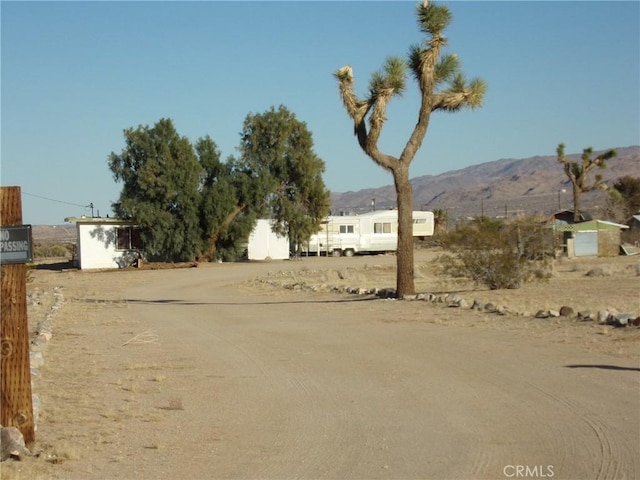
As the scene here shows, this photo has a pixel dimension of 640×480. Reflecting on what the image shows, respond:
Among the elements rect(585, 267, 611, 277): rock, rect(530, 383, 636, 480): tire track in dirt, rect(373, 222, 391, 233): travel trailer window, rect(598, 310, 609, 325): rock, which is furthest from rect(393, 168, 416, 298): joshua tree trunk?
rect(373, 222, 391, 233): travel trailer window

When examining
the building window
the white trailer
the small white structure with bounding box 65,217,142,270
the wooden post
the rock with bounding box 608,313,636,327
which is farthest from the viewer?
the white trailer

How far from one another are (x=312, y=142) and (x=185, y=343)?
35.1m

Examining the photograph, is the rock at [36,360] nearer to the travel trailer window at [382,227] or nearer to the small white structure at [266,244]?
the small white structure at [266,244]

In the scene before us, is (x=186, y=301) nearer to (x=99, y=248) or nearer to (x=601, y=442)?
(x=601, y=442)

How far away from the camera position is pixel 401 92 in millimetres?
20875

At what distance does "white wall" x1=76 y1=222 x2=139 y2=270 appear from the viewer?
144 feet

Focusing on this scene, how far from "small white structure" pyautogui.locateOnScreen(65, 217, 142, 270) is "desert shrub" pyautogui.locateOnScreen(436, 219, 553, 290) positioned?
78.8 ft

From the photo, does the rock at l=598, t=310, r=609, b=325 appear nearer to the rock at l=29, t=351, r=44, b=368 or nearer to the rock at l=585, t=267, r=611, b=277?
the rock at l=29, t=351, r=44, b=368

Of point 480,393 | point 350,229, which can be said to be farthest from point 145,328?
point 350,229

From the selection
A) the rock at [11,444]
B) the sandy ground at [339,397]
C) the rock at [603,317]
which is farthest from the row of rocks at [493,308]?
the rock at [11,444]

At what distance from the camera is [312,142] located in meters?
48.4

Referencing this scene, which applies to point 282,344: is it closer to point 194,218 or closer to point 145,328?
point 145,328

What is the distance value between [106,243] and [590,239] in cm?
2578

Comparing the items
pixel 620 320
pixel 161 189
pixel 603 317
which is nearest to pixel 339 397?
pixel 620 320
